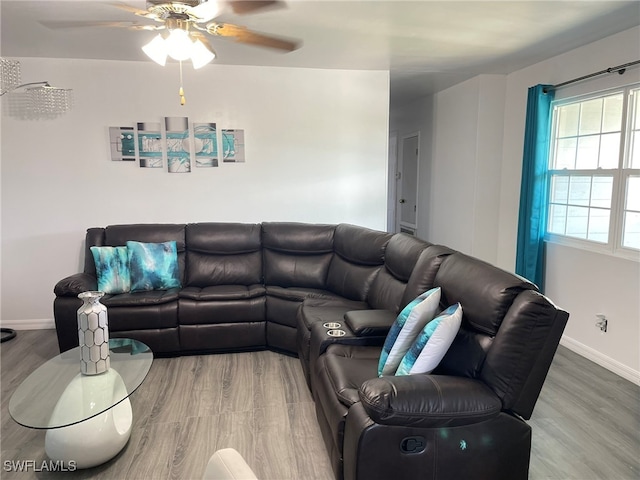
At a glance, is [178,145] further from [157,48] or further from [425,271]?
[425,271]

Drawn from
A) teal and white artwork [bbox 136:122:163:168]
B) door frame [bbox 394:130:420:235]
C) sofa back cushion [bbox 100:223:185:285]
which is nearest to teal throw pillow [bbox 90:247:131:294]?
sofa back cushion [bbox 100:223:185:285]

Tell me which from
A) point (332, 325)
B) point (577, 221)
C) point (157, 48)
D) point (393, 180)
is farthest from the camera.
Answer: point (393, 180)

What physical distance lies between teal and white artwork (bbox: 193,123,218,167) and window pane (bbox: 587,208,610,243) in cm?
341

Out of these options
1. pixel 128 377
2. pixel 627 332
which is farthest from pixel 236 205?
pixel 627 332

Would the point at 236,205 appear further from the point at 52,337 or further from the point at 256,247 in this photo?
the point at 52,337

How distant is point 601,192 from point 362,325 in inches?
94.4

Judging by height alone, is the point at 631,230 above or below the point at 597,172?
below

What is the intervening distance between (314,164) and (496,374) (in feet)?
10.5

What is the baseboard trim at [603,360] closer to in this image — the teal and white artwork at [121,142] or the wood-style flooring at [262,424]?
the wood-style flooring at [262,424]

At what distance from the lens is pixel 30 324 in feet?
14.0

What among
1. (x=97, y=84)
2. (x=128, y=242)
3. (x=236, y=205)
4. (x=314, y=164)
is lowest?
(x=128, y=242)

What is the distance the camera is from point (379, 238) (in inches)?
139

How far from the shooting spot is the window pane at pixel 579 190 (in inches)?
146

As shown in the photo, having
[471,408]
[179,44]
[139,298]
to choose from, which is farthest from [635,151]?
[139,298]
